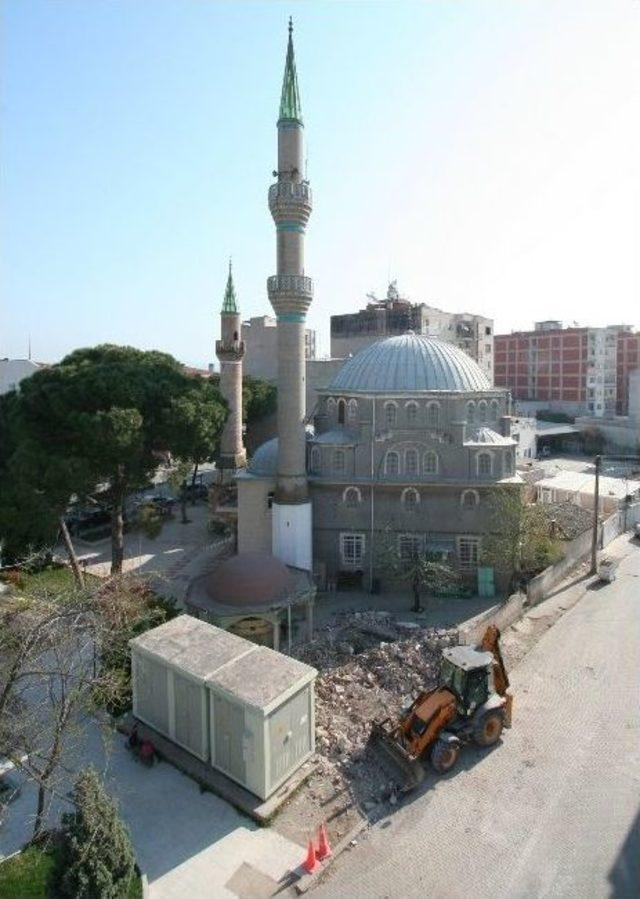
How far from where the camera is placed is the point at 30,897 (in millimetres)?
9914

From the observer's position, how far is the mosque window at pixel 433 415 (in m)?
24.4

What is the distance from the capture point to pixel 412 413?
24469 millimetres

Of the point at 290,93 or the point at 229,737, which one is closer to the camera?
the point at 229,737

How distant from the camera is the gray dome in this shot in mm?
24875

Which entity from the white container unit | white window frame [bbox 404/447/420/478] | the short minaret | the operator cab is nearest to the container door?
the white container unit

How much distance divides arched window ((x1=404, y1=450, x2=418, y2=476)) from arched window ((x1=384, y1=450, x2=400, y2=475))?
307 mm

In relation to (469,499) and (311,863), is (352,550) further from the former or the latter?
(311,863)

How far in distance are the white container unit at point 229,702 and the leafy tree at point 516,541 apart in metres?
11.7

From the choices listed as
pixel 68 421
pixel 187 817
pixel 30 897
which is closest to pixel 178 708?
pixel 187 817

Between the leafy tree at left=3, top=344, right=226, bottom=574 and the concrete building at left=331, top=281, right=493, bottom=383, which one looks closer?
the leafy tree at left=3, top=344, right=226, bottom=574

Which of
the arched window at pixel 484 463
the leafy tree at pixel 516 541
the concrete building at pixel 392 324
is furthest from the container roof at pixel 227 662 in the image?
the concrete building at pixel 392 324

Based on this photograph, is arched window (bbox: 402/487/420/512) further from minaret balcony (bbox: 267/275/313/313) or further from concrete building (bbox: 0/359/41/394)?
concrete building (bbox: 0/359/41/394)

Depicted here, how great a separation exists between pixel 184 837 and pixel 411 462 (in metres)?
15.7

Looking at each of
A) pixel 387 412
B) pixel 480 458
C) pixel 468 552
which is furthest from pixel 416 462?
pixel 468 552
